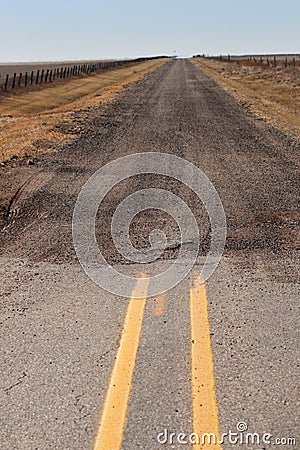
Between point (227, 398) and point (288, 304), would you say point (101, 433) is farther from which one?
point (288, 304)

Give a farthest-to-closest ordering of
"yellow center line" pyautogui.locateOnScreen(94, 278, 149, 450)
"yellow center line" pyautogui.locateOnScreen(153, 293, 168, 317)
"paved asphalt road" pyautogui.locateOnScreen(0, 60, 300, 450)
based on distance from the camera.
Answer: "yellow center line" pyautogui.locateOnScreen(153, 293, 168, 317), "paved asphalt road" pyautogui.locateOnScreen(0, 60, 300, 450), "yellow center line" pyautogui.locateOnScreen(94, 278, 149, 450)

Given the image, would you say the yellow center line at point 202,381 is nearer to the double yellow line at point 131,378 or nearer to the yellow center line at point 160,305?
the double yellow line at point 131,378

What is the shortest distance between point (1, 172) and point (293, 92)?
80.0ft

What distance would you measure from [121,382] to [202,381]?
458mm

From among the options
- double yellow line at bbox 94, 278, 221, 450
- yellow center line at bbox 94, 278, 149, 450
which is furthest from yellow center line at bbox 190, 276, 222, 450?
yellow center line at bbox 94, 278, 149, 450

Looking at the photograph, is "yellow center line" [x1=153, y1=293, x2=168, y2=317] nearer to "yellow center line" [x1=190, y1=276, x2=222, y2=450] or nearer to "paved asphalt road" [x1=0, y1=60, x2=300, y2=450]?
"paved asphalt road" [x1=0, y1=60, x2=300, y2=450]

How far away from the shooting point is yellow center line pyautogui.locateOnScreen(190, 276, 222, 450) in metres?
2.94

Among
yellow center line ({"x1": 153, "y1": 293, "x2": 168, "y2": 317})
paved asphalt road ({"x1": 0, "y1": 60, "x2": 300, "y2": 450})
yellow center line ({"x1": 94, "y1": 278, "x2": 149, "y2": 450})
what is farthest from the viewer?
yellow center line ({"x1": 153, "y1": 293, "x2": 168, "y2": 317})

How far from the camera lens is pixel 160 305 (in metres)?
4.52

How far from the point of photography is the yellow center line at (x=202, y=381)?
2.94 m

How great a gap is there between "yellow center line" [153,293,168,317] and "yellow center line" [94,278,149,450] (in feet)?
0.29

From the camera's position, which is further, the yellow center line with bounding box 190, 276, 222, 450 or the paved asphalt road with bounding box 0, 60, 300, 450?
the paved asphalt road with bounding box 0, 60, 300, 450

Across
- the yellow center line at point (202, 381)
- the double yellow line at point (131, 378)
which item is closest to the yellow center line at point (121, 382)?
the double yellow line at point (131, 378)

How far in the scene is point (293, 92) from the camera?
30.9m
